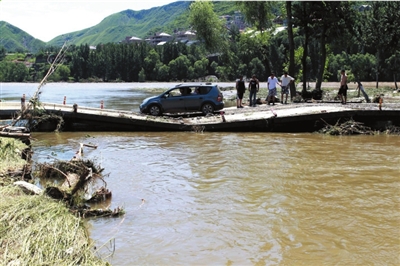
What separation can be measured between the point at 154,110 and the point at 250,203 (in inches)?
545

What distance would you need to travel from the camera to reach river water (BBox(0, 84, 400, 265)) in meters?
6.74

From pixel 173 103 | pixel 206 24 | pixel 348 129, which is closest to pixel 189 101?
pixel 173 103

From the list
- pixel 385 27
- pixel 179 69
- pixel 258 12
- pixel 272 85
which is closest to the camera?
pixel 272 85

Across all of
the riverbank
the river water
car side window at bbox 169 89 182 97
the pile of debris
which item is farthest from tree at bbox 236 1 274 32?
the riverbank

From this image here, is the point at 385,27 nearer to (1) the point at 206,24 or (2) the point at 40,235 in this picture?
(1) the point at 206,24

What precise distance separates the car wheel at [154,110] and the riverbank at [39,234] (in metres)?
15.2

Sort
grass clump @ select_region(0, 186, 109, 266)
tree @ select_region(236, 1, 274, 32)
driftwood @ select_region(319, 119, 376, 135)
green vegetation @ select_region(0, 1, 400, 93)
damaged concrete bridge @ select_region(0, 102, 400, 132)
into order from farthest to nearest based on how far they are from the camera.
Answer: tree @ select_region(236, 1, 274, 32)
green vegetation @ select_region(0, 1, 400, 93)
damaged concrete bridge @ select_region(0, 102, 400, 132)
driftwood @ select_region(319, 119, 376, 135)
grass clump @ select_region(0, 186, 109, 266)

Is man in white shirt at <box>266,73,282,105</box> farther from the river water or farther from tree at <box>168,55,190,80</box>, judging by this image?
tree at <box>168,55,190,80</box>

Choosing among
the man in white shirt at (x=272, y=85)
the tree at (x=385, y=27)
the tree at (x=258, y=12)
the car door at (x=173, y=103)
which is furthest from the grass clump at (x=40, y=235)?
the tree at (x=385, y=27)

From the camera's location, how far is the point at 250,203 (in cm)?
920

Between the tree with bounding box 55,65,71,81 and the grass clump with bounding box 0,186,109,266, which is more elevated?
the tree with bounding box 55,65,71,81

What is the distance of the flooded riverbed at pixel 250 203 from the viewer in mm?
6742

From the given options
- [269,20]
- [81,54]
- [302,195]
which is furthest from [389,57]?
[81,54]

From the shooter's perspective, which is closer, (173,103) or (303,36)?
(173,103)
